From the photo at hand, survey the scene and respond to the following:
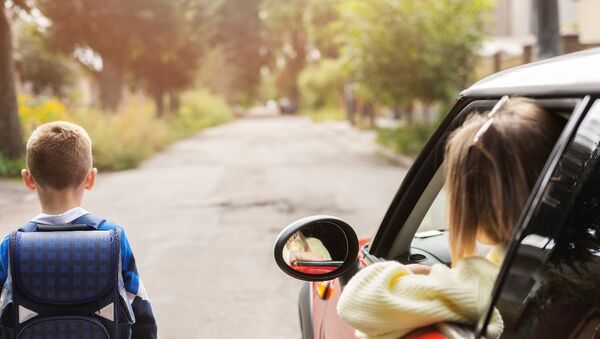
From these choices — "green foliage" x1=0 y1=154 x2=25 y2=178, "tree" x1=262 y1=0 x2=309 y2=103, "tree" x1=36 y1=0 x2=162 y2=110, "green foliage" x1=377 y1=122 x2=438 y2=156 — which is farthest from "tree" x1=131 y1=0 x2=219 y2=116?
"tree" x1=262 y1=0 x2=309 y2=103

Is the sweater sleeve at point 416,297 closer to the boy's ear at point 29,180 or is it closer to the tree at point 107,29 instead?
the boy's ear at point 29,180

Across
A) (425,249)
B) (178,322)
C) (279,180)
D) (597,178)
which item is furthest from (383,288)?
(279,180)

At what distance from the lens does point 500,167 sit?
4.58 feet

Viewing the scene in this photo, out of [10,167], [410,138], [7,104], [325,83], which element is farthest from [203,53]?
[10,167]

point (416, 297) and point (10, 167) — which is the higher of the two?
point (416, 297)

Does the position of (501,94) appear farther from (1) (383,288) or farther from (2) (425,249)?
(2) (425,249)

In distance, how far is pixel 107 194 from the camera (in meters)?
12.9

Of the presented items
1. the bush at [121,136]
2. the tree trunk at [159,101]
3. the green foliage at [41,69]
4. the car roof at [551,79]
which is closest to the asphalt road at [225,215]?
the bush at [121,136]

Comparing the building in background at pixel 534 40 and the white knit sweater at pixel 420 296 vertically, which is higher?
the white knit sweater at pixel 420 296

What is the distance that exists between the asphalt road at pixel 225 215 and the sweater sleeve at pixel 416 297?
348 centimetres

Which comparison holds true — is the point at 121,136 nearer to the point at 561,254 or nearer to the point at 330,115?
the point at 561,254

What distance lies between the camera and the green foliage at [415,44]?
17.4 meters

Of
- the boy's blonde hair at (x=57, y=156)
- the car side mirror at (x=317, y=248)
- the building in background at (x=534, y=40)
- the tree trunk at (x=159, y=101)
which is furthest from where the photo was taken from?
the tree trunk at (x=159, y=101)

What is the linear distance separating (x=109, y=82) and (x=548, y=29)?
23729 millimetres
